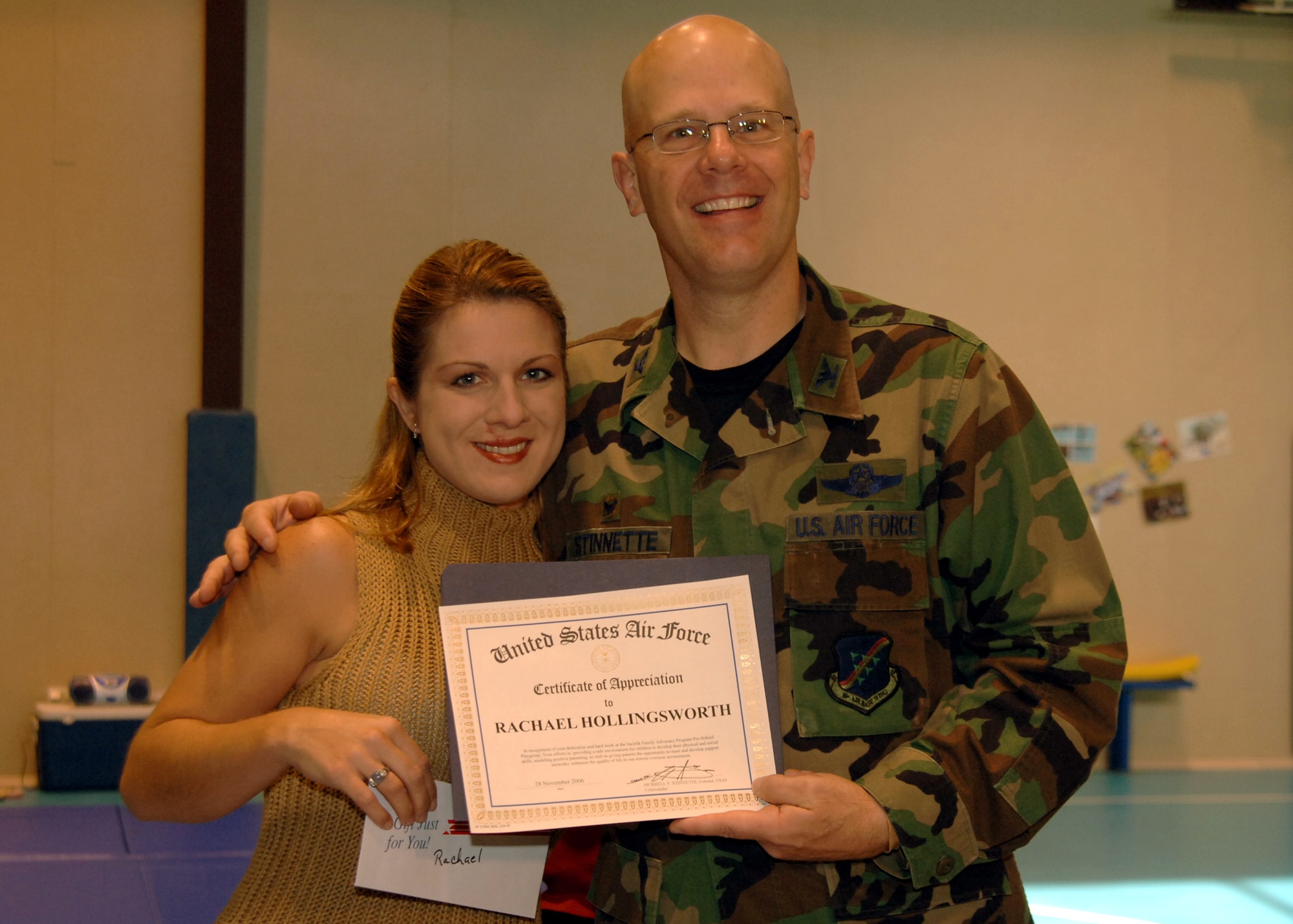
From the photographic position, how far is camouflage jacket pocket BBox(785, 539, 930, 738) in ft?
5.34

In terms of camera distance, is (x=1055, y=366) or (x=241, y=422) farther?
(x=1055, y=366)

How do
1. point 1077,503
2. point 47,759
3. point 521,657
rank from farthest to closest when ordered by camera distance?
point 47,759, point 1077,503, point 521,657

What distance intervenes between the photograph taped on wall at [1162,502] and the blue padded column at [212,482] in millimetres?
4629

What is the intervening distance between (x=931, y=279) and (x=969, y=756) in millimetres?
4693

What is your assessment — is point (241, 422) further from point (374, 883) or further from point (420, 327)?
point (374, 883)

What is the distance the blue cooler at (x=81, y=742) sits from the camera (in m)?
4.90

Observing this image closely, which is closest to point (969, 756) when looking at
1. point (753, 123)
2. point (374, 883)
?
point (374, 883)

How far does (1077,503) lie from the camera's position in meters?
1.60

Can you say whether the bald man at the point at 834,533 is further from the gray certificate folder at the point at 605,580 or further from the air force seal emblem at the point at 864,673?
the gray certificate folder at the point at 605,580

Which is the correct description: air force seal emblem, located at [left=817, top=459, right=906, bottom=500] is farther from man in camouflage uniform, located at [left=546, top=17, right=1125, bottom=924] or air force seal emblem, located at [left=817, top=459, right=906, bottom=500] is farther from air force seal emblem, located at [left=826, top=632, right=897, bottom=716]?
air force seal emblem, located at [left=826, top=632, right=897, bottom=716]

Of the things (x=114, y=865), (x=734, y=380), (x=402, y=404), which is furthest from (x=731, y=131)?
(x=114, y=865)

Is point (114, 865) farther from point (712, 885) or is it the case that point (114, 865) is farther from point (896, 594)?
point (896, 594)

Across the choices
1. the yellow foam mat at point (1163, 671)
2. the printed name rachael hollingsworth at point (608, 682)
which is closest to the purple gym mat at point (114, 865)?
the printed name rachael hollingsworth at point (608, 682)

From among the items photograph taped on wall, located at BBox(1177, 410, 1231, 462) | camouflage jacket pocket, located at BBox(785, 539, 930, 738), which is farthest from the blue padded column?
photograph taped on wall, located at BBox(1177, 410, 1231, 462)
